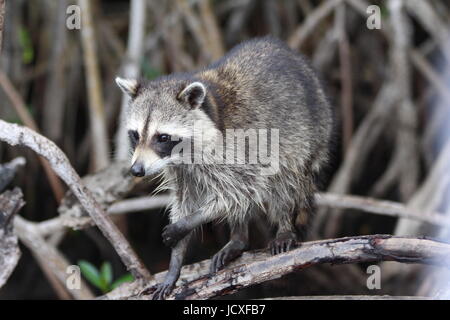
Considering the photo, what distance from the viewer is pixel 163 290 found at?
514 centimetres

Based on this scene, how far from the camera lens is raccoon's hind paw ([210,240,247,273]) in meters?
5.36

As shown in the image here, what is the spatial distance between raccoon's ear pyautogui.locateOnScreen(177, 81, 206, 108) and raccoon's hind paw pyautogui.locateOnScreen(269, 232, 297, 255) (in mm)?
1135

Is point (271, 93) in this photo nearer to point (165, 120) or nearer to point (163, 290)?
point (165, 120)

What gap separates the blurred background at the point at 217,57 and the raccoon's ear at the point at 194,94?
7.36 ft

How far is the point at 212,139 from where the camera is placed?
5211mm

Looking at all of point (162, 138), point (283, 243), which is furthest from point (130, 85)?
point (283, 243)

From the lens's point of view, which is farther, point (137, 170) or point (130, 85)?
point (130, 85)

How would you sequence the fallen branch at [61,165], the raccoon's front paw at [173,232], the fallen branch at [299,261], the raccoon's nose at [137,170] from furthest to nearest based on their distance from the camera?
the raccoon's front paw at [173,232] → the fallen branch at [61,165] → the raccoon's nose at [137,170] → the fallen branch at [299,261]

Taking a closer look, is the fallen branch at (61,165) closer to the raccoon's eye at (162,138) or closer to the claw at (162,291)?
the claw at (162,291)

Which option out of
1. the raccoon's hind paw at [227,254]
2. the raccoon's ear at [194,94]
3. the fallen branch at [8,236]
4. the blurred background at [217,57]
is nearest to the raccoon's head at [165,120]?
the raccoon's ear at [194,94]

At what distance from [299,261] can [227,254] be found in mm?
901

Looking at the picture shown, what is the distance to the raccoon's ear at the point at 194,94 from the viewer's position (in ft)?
16.5

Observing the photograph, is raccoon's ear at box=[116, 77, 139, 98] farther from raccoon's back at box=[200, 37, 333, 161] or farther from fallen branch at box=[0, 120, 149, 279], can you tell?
fallen branch at box=[0, 120, 149, 279]

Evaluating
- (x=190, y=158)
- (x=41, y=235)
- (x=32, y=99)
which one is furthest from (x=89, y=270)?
(x=32, y=99)
